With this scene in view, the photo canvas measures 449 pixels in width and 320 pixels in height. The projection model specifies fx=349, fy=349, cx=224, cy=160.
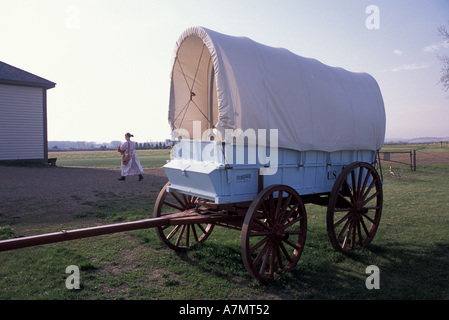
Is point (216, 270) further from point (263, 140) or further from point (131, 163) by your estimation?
point (131, 163)

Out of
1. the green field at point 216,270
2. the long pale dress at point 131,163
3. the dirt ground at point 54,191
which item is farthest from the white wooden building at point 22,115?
the green field at point 216,270

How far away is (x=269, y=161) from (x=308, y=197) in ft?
4.82

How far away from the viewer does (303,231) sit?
4836 millimetres

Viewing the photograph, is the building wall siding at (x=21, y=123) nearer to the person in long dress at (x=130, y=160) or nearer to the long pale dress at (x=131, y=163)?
the person in long dress at (x=130, y=160)

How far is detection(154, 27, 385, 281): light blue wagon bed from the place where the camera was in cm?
442

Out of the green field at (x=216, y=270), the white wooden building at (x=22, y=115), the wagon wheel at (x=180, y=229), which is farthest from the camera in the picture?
the white wooden building at (x=22, y=115)

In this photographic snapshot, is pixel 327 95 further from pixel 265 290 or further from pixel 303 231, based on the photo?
pixel 265 290

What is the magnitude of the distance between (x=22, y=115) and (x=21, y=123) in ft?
1.37

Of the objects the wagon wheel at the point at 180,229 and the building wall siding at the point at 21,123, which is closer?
the wagon wheel at the point at 180,229

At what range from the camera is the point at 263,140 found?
15.3ft

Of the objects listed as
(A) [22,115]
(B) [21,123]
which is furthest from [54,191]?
(A) [22,115]

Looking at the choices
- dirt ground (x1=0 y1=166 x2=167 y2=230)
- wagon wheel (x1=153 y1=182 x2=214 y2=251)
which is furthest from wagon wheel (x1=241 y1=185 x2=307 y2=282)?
dirt ground (x1=0 y1=166 x2=167 y2=230)

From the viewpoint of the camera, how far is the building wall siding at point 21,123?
1733 centimetres

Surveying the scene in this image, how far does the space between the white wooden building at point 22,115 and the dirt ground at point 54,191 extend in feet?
11.1
